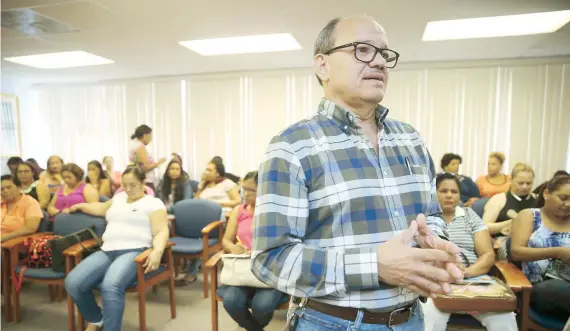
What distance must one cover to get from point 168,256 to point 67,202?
5.75ft

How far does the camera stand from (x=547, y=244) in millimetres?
2201

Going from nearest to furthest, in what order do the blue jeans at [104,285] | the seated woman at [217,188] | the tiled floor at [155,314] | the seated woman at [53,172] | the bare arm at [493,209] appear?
1. the blue jeans at [104,285]
2. the tiled floor at [155,314]
3. the bare arm at [493,209]
4. the seated woman at [217,188]
5. the seated woman at [53,172]

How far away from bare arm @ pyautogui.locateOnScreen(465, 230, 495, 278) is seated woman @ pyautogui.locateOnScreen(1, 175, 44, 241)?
3.46 meters

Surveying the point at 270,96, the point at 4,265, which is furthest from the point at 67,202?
the point at 270,96

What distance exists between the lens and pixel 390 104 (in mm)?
6051

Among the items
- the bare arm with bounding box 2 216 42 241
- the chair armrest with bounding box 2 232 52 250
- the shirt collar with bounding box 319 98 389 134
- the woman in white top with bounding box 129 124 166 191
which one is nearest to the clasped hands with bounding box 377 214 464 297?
the shirt collar with bounding box 319 98 389 134

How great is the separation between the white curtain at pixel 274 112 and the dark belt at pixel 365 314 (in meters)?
5.47

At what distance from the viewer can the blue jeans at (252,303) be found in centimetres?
227

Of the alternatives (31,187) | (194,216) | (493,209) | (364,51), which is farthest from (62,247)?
(493,209)

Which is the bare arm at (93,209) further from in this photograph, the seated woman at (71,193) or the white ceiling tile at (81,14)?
the white ceiling tile at (81,14)

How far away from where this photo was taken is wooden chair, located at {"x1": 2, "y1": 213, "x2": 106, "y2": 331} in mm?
2736

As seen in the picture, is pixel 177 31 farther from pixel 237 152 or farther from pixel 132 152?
pixel 237 152

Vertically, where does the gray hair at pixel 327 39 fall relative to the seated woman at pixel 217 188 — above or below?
above

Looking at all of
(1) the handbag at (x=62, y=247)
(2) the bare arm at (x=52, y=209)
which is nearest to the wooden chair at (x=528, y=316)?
(1) the handbag at (x=62, y=247)
